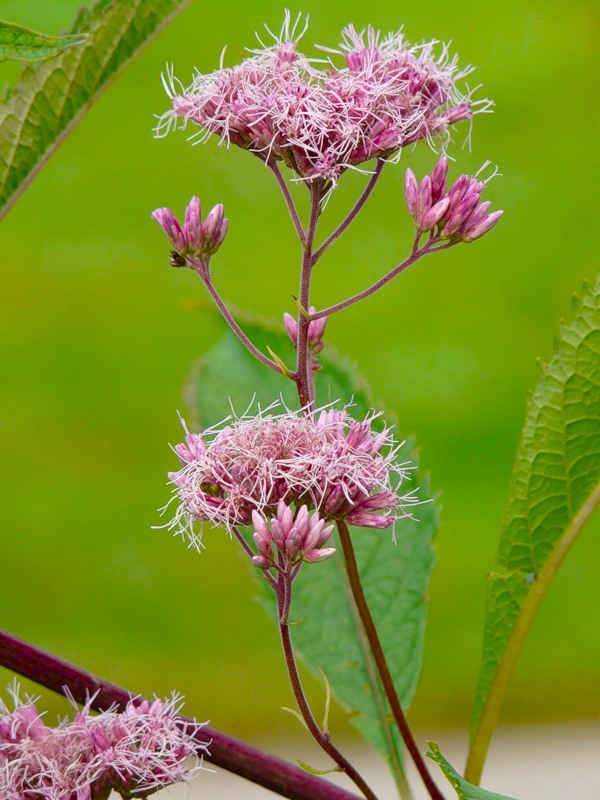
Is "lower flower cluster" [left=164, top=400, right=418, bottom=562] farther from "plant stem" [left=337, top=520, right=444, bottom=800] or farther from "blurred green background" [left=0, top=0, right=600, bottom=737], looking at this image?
"blurred green background" [left=0, top=0, right=600, bottom=737]

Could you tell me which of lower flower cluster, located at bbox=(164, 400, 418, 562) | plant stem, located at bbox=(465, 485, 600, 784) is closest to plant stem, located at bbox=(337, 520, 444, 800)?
lower flower cluster, located at bbox=(164, 400, 418, 562)

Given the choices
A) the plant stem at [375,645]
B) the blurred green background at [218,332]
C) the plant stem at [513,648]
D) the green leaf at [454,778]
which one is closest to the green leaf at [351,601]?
the plant stem at [513,648]

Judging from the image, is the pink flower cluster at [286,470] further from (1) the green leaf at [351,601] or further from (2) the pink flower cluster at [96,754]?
(1) the green leaf at [351,601]

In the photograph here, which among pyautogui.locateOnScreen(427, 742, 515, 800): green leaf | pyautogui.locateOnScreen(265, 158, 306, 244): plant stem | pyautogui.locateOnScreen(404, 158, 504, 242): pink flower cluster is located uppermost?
pyautogui.locateOnScreen(404, 158, 504, 242): pink flower cluster

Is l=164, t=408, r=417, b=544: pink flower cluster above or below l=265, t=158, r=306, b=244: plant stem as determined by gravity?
below

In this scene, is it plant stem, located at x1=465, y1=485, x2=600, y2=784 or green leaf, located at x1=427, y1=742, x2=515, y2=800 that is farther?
plant stem, located at x1=465, y1=485, x2=600, y2=784

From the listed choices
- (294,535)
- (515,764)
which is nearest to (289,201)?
(294,535)

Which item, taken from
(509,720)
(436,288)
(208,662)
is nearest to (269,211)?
(436,288)
